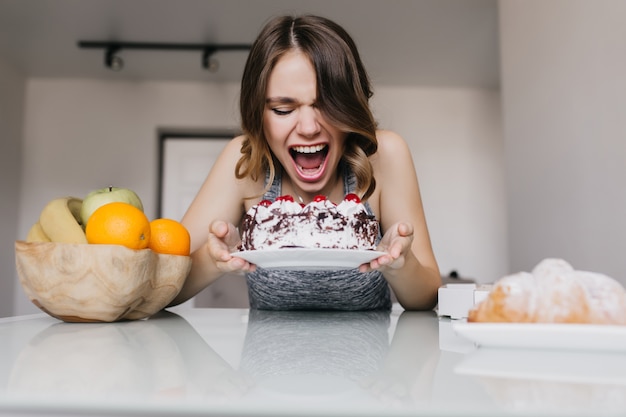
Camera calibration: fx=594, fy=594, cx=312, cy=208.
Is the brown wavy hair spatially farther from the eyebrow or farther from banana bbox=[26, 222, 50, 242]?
banana bbox=[26, 222, 50, 242]

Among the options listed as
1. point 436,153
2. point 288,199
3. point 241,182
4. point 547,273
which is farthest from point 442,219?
point 547,273

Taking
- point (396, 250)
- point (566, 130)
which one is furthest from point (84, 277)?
point (566, 130)

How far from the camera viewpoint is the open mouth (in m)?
1.30

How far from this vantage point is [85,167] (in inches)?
204

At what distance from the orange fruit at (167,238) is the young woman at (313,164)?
0.72 ft

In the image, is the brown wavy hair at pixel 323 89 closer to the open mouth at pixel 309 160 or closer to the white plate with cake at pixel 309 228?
the open mouth at pixel 309 160

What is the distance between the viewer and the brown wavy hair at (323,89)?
1.25 meters

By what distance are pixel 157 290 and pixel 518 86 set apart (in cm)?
245

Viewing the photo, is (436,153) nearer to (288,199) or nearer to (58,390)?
(288,199)

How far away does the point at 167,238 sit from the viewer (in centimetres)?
91

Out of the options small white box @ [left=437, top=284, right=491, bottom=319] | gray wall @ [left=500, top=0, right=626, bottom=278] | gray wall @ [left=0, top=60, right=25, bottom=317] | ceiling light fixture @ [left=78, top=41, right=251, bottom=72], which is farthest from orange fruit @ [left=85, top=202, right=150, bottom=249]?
gray wall @ [left=0, top=60, right=25, bottom=317]

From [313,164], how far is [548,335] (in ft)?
2.93

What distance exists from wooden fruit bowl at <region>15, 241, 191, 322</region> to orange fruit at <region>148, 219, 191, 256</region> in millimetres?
52

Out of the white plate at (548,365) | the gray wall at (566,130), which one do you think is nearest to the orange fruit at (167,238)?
the white plate at (548,365)
